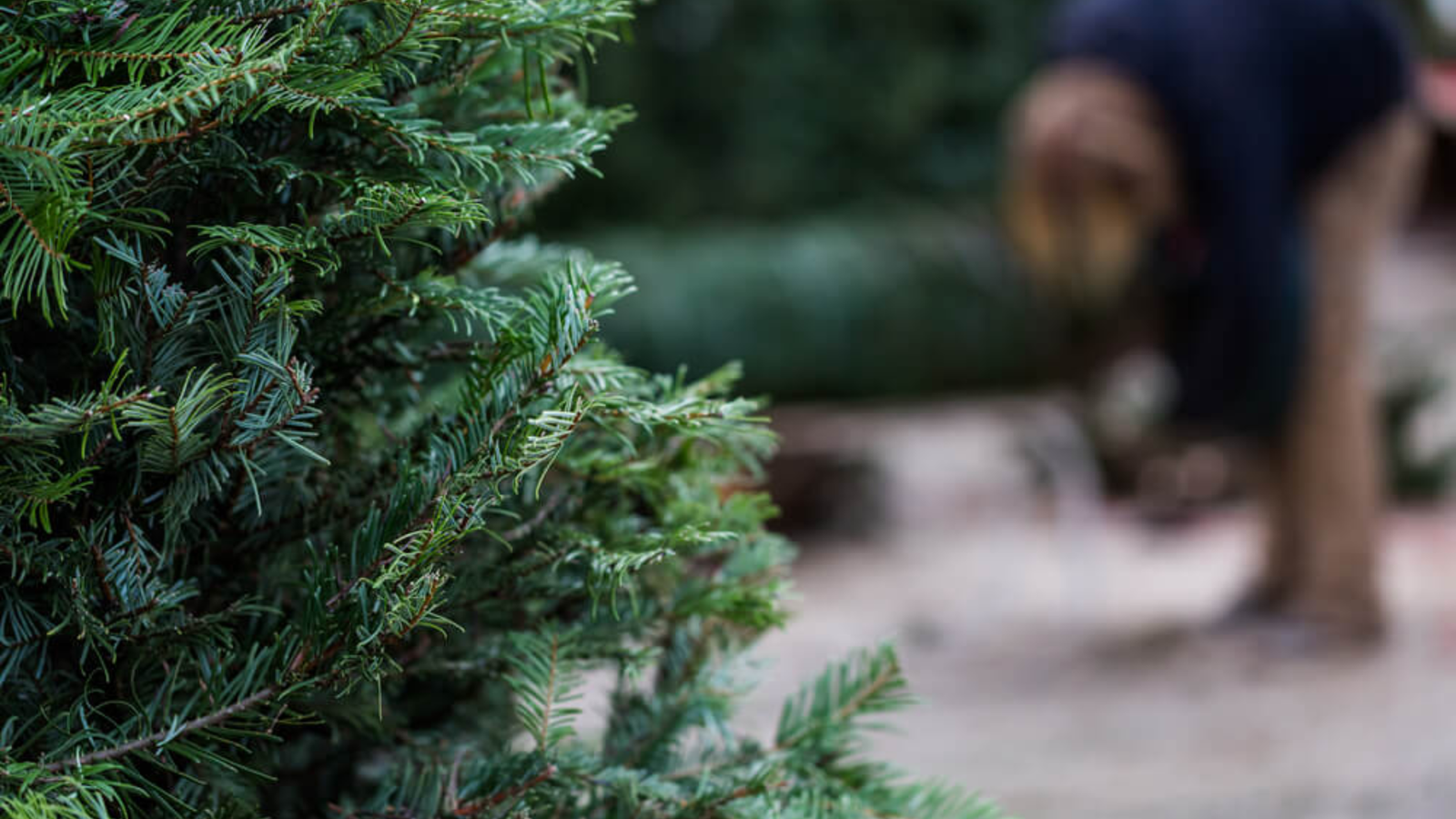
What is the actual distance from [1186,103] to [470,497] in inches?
130

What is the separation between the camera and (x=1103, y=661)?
3932mm

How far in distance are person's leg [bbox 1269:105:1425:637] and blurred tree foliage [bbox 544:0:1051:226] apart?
10.3ft

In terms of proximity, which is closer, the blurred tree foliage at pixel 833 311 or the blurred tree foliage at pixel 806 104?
the blurred tree foliage at pixel 833 311

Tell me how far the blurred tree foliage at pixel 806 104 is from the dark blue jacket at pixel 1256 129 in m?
3.02

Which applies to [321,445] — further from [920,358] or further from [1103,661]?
[920,358]

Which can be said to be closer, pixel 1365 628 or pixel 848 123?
pixel 1365 628

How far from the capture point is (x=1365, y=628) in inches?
147

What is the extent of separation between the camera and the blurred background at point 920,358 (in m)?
4.54

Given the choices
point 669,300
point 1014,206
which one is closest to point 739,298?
point 669,300

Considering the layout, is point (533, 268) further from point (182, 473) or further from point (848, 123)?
point (848, 123)

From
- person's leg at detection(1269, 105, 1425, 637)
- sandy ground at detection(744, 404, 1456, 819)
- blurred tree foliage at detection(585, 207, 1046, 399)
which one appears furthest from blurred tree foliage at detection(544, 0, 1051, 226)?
person's leg at detection(1269, 105, 1425, 637)

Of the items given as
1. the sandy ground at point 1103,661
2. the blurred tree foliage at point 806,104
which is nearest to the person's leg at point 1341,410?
the sandy ground at point 1103,661

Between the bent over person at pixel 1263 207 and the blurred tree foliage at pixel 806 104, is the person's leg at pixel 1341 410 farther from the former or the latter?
the blurred tree foliage at pixel 806 104

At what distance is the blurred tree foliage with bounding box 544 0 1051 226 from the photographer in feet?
21.1
